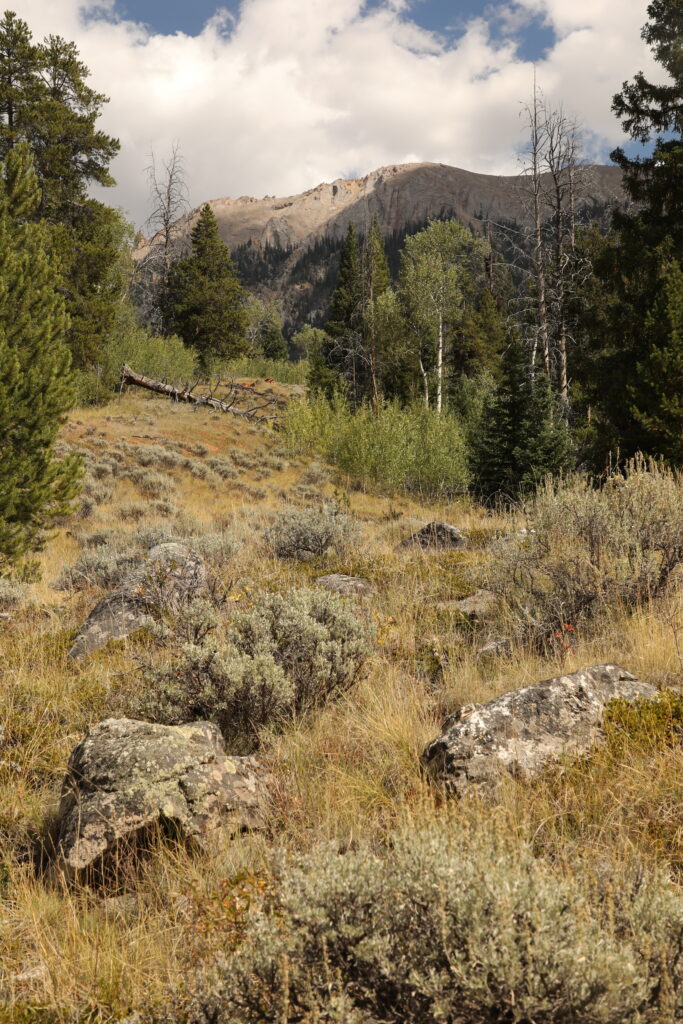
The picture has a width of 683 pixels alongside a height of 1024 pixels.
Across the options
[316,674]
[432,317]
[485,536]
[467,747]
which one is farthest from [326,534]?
[432,317]

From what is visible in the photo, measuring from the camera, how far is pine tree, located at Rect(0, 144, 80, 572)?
7992 mm

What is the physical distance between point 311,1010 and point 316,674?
2.38 metres

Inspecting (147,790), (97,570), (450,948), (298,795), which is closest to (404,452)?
(97,570)

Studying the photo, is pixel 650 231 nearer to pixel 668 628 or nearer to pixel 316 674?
pixel 668 628

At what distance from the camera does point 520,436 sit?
603 inches

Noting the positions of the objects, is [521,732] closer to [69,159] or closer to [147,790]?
[147,790]

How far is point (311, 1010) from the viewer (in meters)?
1.55

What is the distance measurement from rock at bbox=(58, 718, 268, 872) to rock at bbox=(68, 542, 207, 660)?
84.4 inches

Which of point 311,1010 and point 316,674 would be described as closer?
point 311,1010

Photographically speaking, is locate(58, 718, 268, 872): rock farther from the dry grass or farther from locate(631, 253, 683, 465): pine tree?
locate(631, 253, 683, 465): pine tree

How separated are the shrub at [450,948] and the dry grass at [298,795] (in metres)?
0.24

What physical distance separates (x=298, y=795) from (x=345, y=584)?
13.1 feet

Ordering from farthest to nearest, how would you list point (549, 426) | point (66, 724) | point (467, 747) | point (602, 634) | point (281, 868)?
point (549, 426) → point (602, 634) → point (66, 724) → point (467, 747) → point (281, 868)

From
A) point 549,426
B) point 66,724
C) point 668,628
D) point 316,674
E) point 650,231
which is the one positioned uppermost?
point 650,231
